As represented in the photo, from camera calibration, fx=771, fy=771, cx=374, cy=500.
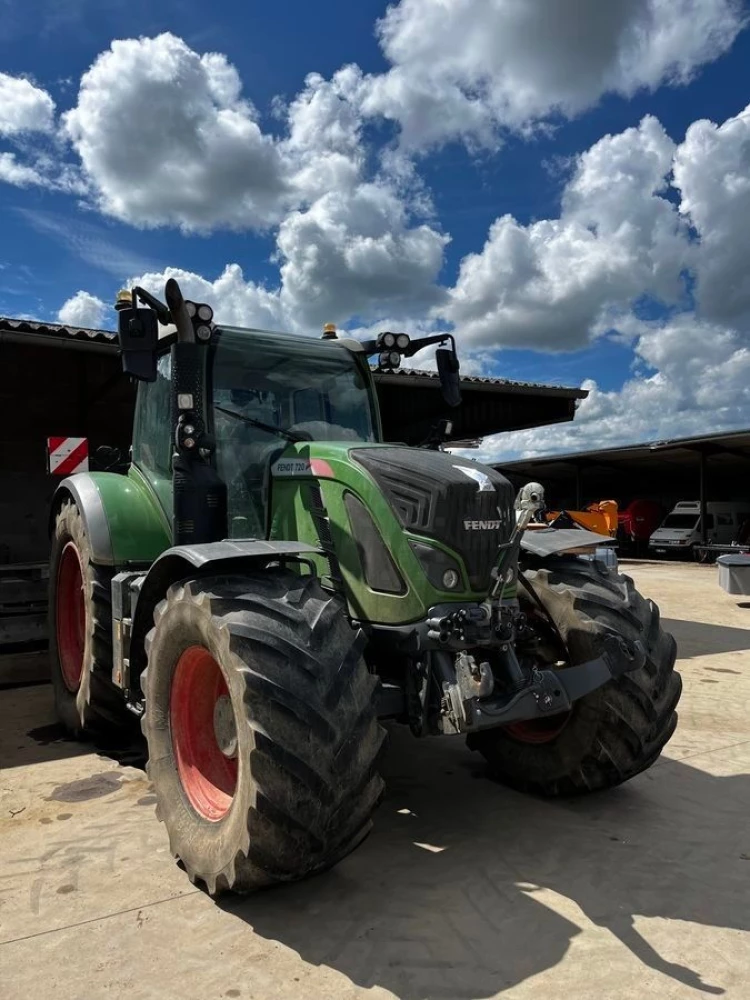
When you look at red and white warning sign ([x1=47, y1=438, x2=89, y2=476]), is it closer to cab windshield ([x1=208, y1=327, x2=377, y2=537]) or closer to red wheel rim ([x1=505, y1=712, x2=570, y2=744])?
cab windshield ([x1=208, y1=327, x2=377, y2=537])

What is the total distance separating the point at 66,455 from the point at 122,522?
363 cm

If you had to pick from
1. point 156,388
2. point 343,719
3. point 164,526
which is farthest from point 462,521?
point 156,388

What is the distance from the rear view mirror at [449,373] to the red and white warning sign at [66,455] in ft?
14.7

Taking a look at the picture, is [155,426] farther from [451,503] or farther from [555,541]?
[555,541]

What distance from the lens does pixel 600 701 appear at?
144 inches

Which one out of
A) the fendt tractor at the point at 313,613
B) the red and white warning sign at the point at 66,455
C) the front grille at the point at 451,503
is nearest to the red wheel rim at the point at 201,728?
the fendt tractor at the point at 313,613

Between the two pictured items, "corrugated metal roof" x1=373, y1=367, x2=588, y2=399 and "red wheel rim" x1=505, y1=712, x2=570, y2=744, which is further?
"corrugated metal roof" x1=373, y1=367, x2=588, y2=399

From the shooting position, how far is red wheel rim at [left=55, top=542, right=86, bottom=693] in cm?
548

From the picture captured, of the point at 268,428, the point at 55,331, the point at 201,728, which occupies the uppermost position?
the point at 55,331

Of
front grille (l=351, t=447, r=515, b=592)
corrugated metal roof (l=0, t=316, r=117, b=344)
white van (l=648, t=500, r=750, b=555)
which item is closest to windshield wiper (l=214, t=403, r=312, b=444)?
front grille (l=351, t=447, r=515, b=592)

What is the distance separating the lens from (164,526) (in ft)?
15.0

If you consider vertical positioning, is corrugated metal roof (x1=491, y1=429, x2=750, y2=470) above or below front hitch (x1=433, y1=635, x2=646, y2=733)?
above

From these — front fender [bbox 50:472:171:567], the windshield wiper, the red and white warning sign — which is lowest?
front fender [bbox 50:472:171:567]

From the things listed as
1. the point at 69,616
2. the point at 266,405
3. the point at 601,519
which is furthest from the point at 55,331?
the point at 601,519
